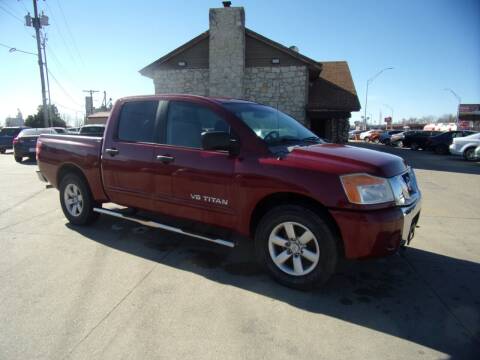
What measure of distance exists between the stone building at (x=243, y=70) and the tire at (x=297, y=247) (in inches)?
661

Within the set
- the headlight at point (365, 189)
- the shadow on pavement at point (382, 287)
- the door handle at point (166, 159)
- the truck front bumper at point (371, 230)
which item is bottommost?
the shadow on pavement at point (382, 287)

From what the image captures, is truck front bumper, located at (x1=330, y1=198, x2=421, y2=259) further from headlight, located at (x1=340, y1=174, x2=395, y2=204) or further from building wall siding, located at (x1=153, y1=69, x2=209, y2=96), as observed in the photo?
building wall siding, located at (x1=153, y1=69, x2=209, y2=96)

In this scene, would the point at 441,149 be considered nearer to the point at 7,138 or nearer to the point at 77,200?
the point at 77,200

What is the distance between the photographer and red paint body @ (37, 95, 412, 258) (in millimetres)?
3178

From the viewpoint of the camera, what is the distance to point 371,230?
10.2 ft

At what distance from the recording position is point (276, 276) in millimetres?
3613

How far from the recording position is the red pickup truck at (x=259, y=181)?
10.5 feet

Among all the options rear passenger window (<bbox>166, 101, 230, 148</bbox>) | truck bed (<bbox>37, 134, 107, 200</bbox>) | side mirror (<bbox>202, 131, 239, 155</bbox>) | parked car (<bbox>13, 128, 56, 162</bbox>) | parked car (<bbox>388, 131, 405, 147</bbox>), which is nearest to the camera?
side mirror (<bbox>202, 131, 239, 155</bbox>)

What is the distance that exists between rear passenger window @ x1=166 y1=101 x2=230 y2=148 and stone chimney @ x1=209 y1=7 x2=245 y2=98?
644 inches

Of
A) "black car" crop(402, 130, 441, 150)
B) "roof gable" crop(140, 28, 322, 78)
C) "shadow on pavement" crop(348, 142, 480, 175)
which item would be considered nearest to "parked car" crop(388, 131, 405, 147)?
"black car" crop(402, 130, 441, 150)

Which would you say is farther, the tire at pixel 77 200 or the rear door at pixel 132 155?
the tire at pixel 77 200

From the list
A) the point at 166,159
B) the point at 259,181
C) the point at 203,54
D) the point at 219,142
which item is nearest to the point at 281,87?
the point at 203,54

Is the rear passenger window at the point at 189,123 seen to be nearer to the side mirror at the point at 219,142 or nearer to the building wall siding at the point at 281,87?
the side mirror at the point at 219,142

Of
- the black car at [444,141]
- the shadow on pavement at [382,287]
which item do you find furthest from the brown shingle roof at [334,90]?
the shadow on pavement at [382,287]
